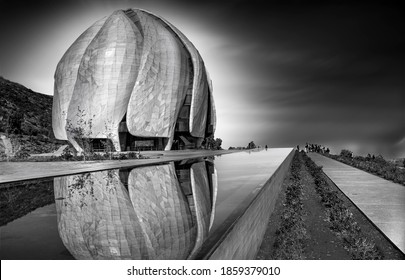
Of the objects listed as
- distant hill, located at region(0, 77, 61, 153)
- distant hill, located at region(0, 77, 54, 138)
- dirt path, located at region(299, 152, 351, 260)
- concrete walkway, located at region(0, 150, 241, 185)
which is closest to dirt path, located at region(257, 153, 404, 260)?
dirt path, located at region(299, 152, 351, 260)

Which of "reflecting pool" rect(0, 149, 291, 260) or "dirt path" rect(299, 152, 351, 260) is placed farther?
"dirt path" rect(299, 152, 351, 260)

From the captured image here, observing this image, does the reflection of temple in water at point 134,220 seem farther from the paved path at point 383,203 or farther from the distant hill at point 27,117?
the distant hill at point 27,117

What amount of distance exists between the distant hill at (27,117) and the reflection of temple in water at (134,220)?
2598cm

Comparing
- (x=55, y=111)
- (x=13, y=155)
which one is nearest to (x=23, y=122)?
(x=55, y=111)

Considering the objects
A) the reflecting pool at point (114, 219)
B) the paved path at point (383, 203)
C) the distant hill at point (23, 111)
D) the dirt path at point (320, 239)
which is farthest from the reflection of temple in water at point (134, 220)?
the distant hill at point (23, 111)

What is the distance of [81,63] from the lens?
2738cm

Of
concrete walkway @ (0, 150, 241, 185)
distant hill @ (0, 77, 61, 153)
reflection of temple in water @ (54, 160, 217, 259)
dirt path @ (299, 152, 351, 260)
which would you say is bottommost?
dirt path @ (299, 152, 351, 260)

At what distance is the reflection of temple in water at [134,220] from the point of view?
9.14 ft

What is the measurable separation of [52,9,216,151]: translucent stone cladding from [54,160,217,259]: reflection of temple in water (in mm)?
20243

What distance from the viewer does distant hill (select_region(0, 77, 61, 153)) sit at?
102 ft

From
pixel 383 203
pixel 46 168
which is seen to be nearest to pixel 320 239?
pixel 383 203

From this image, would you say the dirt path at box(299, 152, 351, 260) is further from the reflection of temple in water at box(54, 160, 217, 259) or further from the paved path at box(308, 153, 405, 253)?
the reflection of temple in water at box(54, 160, 217, 259)

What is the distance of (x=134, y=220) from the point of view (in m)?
3.81
